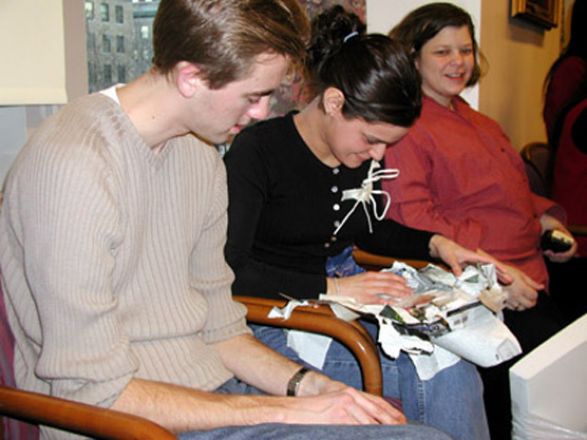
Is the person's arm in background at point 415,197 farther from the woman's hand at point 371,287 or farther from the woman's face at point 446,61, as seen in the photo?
the woman's hand at point 371,287

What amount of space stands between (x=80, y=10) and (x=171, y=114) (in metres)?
0.72

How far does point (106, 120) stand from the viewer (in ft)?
3.23

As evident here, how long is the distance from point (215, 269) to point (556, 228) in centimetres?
121

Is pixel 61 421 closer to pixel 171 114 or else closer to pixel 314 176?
pixel 171 114

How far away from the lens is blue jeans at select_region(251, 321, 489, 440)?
1.33 meters

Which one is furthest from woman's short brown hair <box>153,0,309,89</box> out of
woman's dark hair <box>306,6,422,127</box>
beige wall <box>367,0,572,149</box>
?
beige wall <box>367,0,572,149</box>

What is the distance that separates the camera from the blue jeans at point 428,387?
1330mm

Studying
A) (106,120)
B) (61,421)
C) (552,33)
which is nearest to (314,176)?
(106,120)

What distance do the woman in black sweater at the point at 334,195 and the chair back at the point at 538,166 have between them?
0.78m

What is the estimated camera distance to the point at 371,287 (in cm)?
144

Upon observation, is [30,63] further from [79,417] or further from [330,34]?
[79,417]

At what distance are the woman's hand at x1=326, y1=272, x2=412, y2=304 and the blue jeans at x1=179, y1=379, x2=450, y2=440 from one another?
44cm

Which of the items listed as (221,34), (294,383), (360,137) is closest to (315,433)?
(294,383)

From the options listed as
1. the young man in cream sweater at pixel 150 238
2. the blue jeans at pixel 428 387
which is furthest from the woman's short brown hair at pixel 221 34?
the blue jeans at pixel 428 387
